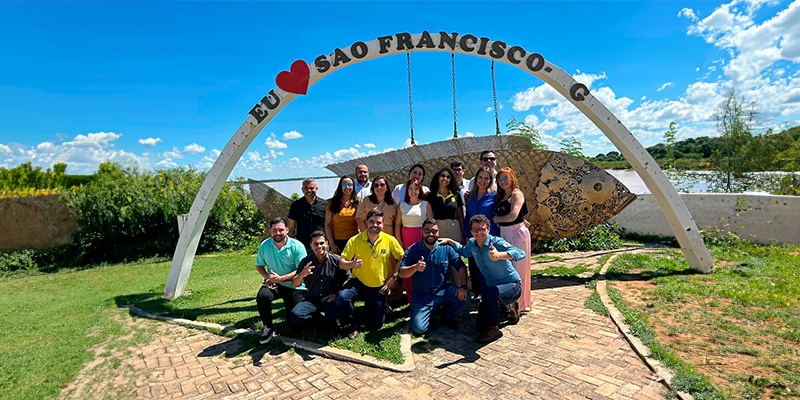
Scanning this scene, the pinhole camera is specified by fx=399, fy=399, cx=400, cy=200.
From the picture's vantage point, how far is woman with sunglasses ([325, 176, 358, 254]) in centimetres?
477

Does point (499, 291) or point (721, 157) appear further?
point (721, 157)

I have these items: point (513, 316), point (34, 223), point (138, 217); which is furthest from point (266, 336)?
point (34, 223)

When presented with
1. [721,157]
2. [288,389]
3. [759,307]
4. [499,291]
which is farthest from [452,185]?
[721,157]

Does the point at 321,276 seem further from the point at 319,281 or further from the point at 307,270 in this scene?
the point at 307,270

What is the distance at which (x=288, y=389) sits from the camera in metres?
3.12

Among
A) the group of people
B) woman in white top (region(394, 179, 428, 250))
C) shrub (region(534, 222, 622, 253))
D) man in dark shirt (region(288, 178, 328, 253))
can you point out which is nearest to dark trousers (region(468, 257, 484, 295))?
the group of people

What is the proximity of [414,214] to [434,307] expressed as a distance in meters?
1.04

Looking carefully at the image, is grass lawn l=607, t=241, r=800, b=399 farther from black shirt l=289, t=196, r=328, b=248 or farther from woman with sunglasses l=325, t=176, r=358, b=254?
black shirt l=289, t=196, r=328, b=248

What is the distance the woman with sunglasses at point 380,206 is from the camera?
4.60 meters

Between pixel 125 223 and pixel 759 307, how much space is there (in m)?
12.6

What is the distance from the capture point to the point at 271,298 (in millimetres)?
4055

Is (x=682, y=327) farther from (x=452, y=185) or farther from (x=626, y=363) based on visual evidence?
(x=452, y=185)

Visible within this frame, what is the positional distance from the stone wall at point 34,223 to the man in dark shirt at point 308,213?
9.28m

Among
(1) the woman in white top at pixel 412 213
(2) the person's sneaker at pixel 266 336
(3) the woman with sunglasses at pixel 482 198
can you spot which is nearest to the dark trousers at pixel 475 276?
(3) the woman with sunglasses at pixel 482 198
